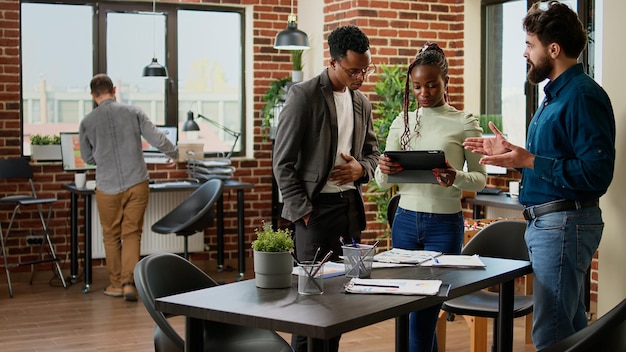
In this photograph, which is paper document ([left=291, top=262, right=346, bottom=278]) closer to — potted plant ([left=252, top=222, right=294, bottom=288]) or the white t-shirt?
potted plant ([left=252, top=222, right=294, bottom=288])

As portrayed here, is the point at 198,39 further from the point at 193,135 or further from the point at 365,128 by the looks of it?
the point at 365,128

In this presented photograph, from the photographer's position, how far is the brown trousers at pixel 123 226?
271 inches

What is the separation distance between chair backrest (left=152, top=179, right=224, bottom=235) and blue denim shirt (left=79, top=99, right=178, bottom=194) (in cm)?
53

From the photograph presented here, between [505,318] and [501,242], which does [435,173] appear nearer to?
[505,318]

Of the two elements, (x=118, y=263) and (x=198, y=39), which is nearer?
(x=118, y=263)

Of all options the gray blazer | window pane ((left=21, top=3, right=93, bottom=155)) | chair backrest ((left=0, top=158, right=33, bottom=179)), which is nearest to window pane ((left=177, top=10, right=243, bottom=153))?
window pane ((left=21, top=3, right=93, bottom=155))

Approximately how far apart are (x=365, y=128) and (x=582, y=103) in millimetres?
1272

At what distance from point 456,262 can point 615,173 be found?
3.53 feet

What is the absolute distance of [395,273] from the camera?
124 inches

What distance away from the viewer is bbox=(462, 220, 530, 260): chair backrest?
4.30 m

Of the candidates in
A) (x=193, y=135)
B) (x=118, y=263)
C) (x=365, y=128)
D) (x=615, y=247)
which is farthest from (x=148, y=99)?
(x=615, y=247)

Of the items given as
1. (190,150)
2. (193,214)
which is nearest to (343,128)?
(193,214)

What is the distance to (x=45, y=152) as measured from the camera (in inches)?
301

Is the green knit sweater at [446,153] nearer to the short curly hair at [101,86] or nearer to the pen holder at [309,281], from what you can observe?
the pen holder at [309,281]
